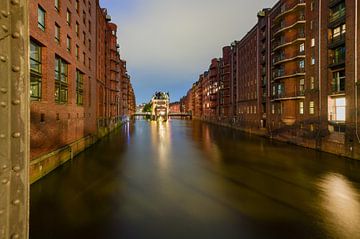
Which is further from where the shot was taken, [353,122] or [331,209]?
[353,122]

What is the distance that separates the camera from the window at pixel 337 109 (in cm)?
2198

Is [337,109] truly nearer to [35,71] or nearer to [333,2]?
[333,2]

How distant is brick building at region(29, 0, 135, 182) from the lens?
13783mm

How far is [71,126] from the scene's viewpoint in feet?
67.2

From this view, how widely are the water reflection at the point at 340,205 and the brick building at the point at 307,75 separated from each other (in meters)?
7.97

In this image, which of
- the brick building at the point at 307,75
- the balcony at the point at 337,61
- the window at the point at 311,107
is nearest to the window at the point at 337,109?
the brick building at the point at 307,75

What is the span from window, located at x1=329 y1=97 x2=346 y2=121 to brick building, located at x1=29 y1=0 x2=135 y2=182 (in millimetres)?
26024

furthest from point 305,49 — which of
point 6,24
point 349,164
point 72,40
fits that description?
point 6,24

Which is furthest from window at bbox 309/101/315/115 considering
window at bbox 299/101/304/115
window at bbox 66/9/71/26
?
window at bbox 66/9/71/26

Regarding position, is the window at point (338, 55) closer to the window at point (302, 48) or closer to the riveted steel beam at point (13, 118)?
the window at point (302, 48)

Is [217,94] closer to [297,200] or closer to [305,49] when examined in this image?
[305,49]

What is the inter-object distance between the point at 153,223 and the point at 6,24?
8.85m

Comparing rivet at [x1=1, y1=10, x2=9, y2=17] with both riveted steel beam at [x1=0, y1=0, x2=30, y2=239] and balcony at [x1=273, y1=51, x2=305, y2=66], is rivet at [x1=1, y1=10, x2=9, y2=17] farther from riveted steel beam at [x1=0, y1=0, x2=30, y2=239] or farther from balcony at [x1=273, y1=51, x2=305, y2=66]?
balcony at [x1=273, y1=51, x2=305, y2=66]

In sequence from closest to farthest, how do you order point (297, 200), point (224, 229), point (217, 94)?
point (224, 229)
point (297, 200)
point (217, 94)
